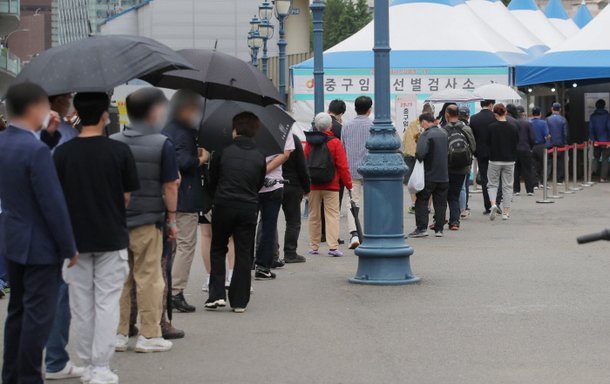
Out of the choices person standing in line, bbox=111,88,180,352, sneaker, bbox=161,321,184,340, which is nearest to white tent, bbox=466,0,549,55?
sneaker, bbox=161,321,184,340

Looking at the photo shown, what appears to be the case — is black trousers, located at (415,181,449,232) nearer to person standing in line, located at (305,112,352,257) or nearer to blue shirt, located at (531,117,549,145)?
person standing in line, located at (305,112,352,257)

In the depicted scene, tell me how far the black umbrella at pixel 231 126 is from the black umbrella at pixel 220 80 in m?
0.24

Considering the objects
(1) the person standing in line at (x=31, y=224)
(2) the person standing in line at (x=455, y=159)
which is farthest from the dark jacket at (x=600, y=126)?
(1) the person standing in line at (x=31, y=224)

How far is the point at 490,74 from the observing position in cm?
3073

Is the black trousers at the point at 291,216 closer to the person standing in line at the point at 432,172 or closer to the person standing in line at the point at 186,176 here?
the person standing in line at the point at 432,172

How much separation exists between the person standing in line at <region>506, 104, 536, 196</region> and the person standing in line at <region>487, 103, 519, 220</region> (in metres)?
4.28

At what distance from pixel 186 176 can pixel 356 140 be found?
688 cm

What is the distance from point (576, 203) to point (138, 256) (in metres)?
17.4

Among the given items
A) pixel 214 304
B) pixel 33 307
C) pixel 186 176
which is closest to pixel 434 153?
pixel 214 304

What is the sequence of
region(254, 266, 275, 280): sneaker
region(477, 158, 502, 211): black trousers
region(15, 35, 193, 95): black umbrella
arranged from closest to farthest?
region(15, 35, 193, 95): black umbrella < region(254, 266, 275, 280): sneaker < region(477, 158, 502, 211): black trousers

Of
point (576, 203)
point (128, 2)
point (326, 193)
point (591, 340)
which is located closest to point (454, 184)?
point (326, 193)

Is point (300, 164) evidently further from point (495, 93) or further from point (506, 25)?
point (506, 25)

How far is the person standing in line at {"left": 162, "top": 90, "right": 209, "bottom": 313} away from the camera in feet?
33.2

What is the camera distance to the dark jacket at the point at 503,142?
20.8m
